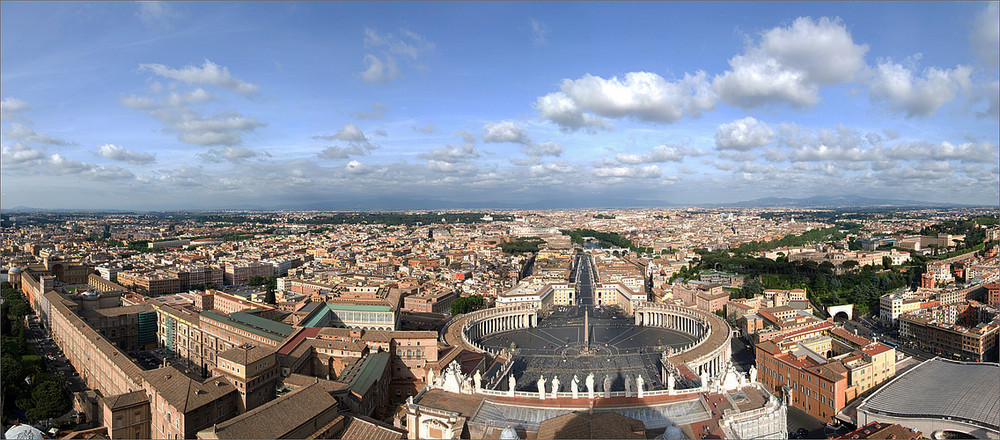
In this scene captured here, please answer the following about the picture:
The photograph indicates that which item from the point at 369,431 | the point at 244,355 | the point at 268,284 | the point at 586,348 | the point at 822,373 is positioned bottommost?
the point at 586,348

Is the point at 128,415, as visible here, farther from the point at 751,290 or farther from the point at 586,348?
the point at 751,290

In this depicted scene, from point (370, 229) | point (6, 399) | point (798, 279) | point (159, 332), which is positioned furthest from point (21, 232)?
point (798, 279)

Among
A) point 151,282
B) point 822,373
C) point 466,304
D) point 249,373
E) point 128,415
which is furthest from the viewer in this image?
point 151,282

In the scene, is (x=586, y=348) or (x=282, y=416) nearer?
(x=282, y=416)

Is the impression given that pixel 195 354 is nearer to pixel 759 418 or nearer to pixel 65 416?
pixel 65 416

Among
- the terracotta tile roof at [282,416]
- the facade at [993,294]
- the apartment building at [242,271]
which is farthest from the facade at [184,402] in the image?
the facade at [993,294]

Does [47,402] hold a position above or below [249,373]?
below

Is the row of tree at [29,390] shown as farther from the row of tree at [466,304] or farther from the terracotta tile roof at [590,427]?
the row of tree at [466,304]

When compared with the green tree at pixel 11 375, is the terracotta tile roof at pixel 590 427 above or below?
above

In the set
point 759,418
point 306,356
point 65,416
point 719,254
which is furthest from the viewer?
point 719,254

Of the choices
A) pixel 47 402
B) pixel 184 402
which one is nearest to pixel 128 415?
pixel 184 402

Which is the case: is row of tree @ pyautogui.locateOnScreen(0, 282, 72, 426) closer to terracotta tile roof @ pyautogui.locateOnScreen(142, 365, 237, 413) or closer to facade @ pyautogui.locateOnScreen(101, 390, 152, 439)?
facade @ pyautogui.locateOnScreen(101, 390, 152, 439)
